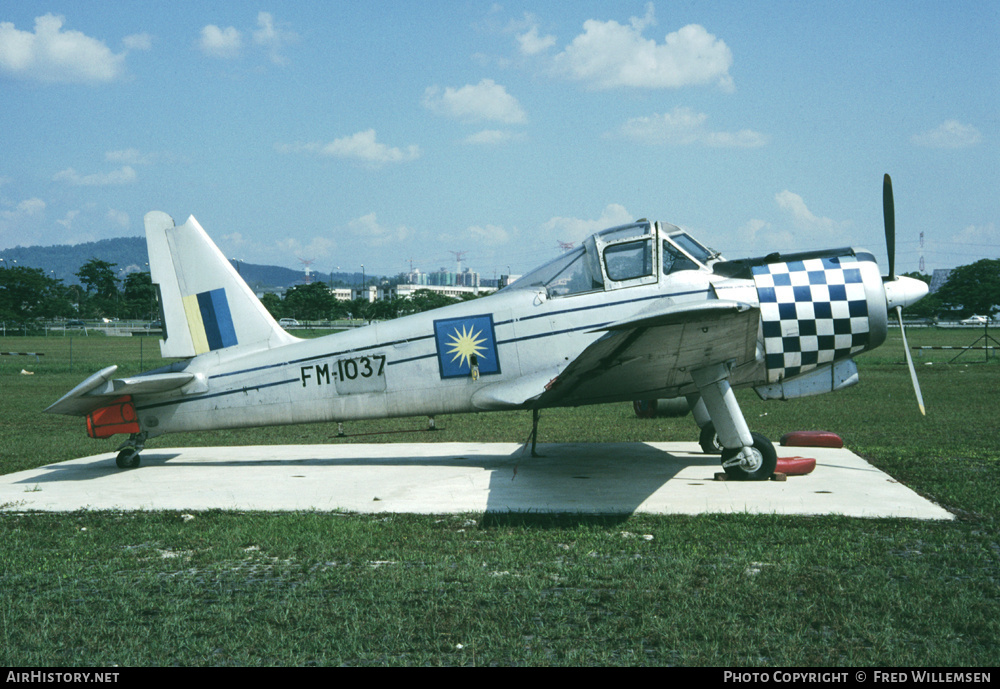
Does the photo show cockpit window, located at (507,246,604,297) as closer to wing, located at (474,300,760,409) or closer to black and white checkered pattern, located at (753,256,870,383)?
wing, located at (474,300,760,409)

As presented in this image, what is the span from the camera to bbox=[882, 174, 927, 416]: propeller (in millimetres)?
8930

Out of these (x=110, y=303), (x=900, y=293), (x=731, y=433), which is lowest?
(x=731, y=433)

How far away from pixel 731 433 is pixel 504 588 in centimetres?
450

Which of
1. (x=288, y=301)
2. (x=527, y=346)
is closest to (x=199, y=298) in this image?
(x=527, y=346)

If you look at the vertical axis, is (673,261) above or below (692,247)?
below

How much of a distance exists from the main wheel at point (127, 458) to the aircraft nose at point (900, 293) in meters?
9.91

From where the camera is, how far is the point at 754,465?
8930 millimetres

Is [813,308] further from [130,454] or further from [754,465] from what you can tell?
[130,454]

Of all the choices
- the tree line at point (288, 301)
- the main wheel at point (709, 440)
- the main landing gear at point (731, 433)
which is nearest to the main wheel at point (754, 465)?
the main landing gear at point (731, 433)

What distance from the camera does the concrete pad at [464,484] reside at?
791 centimetres

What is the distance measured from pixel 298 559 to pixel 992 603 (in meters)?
4.87

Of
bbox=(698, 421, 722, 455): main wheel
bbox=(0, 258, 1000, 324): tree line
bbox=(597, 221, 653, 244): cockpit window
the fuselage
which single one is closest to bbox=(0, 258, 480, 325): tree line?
bbox=(0, 258, 1000, 324): tree line

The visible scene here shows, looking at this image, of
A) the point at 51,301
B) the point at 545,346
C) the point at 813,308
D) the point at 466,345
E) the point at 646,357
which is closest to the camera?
the point at 646,357

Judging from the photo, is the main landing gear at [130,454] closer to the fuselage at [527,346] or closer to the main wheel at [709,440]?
the fuselage at [527,346]
